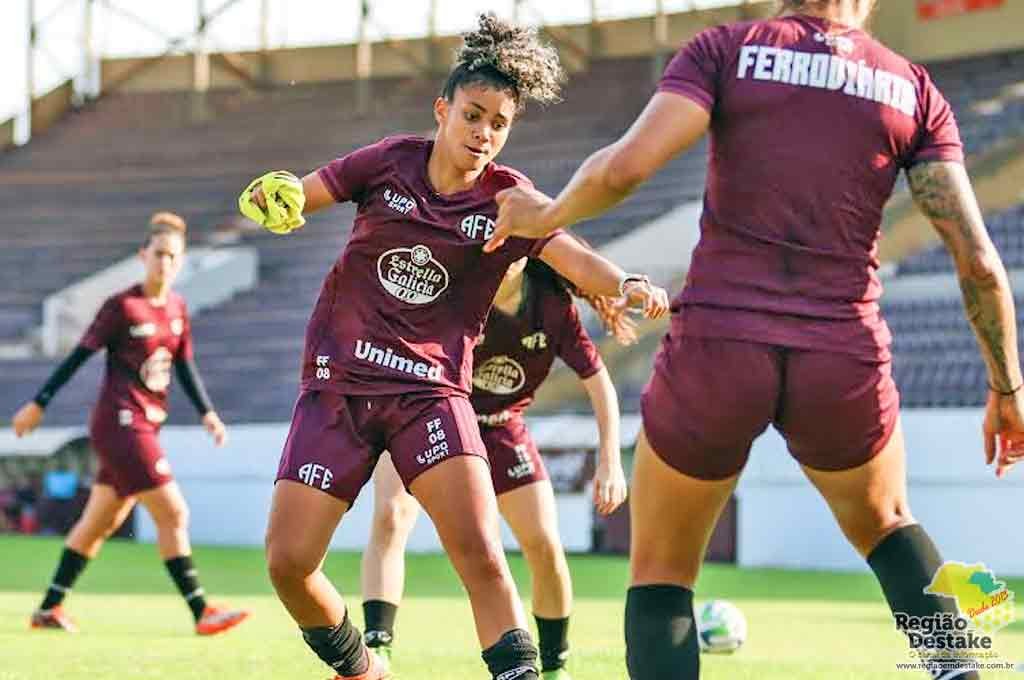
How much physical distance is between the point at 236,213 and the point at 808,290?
27.8m

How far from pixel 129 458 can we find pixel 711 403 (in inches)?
265

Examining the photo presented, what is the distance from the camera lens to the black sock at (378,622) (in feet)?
25.8

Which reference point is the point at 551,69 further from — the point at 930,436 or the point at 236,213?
the point at 236,213

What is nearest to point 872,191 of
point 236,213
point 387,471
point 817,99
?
point 817,99

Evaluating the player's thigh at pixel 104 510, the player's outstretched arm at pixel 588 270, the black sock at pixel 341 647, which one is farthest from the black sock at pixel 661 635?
the player's thigh at pixel 104 510

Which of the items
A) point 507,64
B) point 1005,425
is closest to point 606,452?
point 507,64

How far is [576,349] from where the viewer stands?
766 centimetres

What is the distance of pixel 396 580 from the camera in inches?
314

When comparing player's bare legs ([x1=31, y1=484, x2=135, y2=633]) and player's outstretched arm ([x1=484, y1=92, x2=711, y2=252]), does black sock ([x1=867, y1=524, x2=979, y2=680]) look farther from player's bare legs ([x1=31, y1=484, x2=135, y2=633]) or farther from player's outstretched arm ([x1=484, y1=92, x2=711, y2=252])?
player's bare legs ([x1=31, y1=484, x2=135, y2=633])

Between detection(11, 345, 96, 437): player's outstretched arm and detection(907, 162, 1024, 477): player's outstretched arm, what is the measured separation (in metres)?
6.90

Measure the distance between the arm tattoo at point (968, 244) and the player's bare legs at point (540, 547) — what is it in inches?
128

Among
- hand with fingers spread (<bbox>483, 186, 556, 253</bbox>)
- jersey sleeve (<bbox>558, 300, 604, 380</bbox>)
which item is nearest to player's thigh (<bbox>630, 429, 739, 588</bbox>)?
hand with fingers spread (<bbox>483, 186, 556, 253</bbox>)

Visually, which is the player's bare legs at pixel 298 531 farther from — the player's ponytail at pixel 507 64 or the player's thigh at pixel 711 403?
the player's thigh at pixel 711 403

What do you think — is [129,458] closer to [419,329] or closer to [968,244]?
[419,329]
